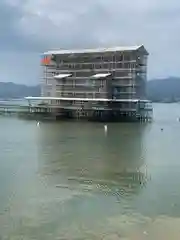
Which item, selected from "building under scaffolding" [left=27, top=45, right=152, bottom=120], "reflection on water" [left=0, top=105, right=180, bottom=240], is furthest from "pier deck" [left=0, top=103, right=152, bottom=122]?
"reflection on water" [left=0, top=105, right=180, bottom=240]

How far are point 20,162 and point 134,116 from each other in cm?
4178

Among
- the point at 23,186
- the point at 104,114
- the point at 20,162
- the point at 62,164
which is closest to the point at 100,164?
the point at 62,164

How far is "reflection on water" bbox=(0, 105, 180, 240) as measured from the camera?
14.6 meters

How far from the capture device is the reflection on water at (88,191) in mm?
14602

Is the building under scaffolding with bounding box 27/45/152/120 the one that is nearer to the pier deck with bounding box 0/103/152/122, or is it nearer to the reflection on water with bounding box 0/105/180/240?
the pier deck with bounding box 0/103/152/122

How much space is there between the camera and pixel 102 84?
69.2 m

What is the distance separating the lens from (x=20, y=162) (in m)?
28.2

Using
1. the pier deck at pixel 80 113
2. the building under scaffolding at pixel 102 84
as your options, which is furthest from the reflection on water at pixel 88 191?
the building under scaffolding at pixel 102 84

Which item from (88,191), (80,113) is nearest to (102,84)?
(80,113)

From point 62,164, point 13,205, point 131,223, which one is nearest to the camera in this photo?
point 131,223

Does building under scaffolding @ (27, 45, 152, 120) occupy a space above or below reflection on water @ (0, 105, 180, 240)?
above

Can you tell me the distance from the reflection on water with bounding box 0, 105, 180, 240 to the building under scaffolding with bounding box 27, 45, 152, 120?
3035 cm

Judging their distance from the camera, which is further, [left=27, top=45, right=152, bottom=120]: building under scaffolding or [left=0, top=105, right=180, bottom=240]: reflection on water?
[left=27, top=45, right=152, bottom=120]: building under scaffolding

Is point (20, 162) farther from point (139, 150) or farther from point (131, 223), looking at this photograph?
point (131, 223)
